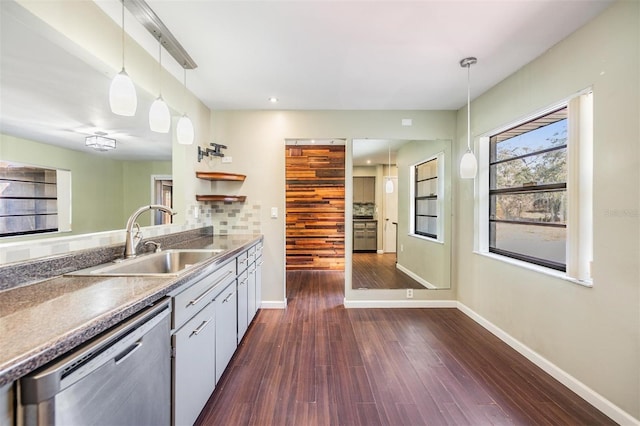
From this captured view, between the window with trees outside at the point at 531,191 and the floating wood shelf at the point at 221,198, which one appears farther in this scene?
the floating wood shelf at the point at 221,198

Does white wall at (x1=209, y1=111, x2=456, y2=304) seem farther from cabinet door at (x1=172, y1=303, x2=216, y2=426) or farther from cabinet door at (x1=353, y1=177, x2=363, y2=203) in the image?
cabinet door at (x1=172, y1=303, x2=216, y2=426)

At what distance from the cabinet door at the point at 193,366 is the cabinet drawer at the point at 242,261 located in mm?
597

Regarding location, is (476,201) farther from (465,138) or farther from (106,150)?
(106,150)

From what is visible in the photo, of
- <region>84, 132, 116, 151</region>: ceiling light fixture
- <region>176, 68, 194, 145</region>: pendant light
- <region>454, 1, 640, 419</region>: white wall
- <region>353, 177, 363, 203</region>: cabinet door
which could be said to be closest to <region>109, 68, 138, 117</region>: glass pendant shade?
<region>176, 68, 194, 145</region>: pendant light

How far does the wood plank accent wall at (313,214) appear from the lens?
5000 mm

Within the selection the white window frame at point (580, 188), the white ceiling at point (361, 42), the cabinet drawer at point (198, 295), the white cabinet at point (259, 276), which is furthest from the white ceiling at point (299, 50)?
the white cabinet at point (259, 276)

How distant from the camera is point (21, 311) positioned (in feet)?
2.93

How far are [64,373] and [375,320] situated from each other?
2665 mm

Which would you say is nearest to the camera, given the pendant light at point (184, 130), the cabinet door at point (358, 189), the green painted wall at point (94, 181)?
the green painted wall at point (94, 181)

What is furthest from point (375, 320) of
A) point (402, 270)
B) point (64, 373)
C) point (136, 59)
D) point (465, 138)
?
point (136, 59)

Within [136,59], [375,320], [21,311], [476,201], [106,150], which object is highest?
[136,59]

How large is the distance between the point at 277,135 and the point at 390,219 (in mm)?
2063

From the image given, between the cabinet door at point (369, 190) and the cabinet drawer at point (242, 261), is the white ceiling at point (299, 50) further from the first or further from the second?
the cabinet door at point (369, 190)

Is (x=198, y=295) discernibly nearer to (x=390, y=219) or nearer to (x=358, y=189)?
(x=358, y=189)
